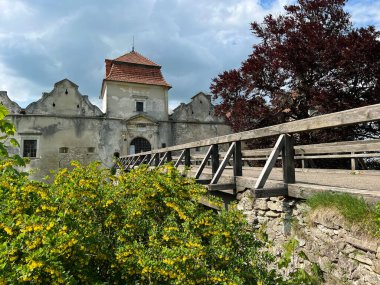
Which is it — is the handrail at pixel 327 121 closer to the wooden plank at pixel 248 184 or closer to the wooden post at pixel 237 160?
the wooden post at pixel 237 160

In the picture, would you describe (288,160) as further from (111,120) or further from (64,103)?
(64,103)

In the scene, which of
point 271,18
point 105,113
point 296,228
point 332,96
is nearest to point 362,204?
point 296,228

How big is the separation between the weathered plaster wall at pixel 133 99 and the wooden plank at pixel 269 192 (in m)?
18.8

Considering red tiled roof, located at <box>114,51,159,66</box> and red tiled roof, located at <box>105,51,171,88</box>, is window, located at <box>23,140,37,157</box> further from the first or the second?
red tiled roof, located at <box>114,51,159,66</box>

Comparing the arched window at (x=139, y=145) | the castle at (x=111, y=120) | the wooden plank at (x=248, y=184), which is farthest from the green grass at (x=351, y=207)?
the arched window at (x=139, y=145)

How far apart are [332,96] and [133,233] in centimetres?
770

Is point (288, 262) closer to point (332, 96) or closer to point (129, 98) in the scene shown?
point (332, 96)

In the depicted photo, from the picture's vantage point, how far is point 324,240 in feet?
9.24

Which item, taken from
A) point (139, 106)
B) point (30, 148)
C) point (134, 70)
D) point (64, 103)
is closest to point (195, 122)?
point (139, 106)

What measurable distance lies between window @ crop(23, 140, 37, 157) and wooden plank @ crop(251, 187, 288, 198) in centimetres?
1905

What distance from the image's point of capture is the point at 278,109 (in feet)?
34.3

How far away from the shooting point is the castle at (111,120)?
19.1 m

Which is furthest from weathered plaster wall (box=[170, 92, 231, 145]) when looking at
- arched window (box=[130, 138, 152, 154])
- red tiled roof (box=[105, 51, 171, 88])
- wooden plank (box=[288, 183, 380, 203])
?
wooden plank (box=[288, 183, 380, 203])

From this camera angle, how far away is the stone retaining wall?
2414 mm
